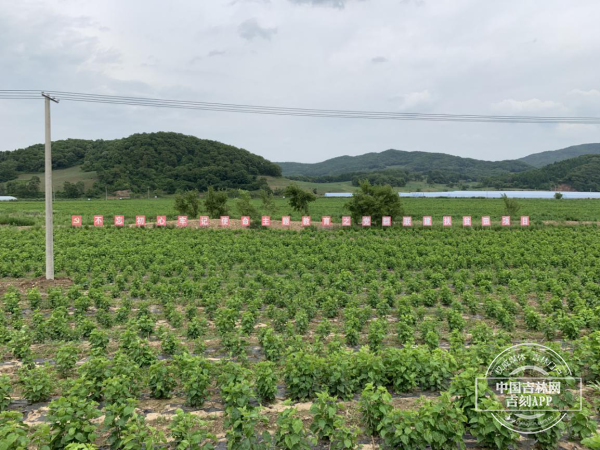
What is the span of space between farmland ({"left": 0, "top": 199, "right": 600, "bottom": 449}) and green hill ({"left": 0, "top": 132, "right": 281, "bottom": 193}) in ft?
314

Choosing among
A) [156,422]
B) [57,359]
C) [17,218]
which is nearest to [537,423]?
[156,422]

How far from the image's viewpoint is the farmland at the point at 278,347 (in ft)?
17.6

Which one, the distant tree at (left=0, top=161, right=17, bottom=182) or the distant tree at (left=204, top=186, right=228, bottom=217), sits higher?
the distant tree at (left=0, top=161, right=17, bottom=182)

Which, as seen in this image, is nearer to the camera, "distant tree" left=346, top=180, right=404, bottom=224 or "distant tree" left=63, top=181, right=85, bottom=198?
"distant tree" left=346, top=180, right=404, bottom=224

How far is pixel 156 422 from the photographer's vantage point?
6211 millimetres

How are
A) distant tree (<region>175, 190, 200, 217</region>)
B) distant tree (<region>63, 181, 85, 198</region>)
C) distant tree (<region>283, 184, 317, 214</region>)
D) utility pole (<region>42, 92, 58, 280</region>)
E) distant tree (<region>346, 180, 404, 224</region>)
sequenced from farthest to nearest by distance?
distant tree (<region>63, 181, 85, 198</region>)
distant tree (<region>175, 190, 200, 217</region>)
distant tree (<region>283, 184, 317, 214</region>)
distant tree (<region>346, 180, 404, 224</region>)
utility pole (<region>42, 92, 58, 280</region>)

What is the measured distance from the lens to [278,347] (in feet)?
28.1

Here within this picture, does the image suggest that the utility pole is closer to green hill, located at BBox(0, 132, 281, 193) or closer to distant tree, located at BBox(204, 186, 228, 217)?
distant tree, located at BBox(204, 186, 228, 217)

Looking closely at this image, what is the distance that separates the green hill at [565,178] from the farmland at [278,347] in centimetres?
11485

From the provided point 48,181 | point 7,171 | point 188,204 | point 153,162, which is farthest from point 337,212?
point 7,171

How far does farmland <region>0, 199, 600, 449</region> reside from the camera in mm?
5371

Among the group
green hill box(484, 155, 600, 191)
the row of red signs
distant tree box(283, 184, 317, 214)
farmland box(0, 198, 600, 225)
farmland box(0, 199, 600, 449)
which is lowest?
farmland box(0, 199, 600, 449)

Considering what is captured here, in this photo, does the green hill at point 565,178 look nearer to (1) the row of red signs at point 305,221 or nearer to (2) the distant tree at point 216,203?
(1) the row of red signs at point 305,221

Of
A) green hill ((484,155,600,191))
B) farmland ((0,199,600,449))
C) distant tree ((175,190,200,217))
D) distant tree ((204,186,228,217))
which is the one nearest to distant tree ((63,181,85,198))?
distant tree ((175,190,200,217))
